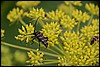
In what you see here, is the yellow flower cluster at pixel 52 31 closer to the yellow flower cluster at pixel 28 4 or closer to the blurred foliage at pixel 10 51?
the blurred foliage at pixel 10 51

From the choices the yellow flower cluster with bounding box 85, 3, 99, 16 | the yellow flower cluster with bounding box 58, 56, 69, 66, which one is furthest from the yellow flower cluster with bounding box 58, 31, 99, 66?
the yellow flower cluster with bounding box 85, 3, 99, 16

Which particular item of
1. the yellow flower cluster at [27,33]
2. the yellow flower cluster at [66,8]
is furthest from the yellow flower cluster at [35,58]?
the yellow flower cluster at [66,8]

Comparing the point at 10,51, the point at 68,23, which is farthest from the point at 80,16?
the point at 10,51

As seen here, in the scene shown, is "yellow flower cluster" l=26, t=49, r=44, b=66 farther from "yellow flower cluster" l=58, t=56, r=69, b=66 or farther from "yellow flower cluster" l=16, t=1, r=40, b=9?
"yellow flower cluster" l=16, t=1, r=40, b=9

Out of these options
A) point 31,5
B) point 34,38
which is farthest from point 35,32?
point 31,5

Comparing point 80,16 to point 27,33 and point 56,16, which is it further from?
point 27,33

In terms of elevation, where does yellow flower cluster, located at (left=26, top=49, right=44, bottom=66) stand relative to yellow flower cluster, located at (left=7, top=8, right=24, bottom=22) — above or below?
below
